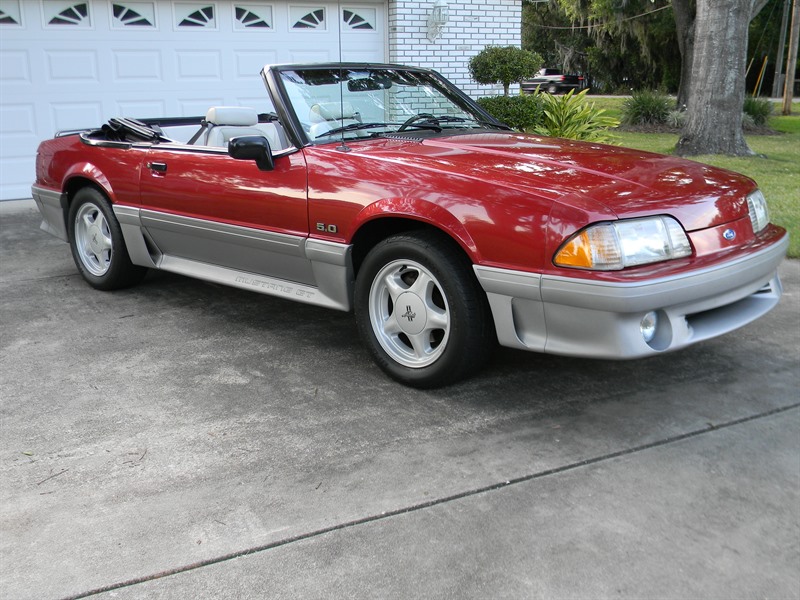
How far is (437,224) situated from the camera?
3.75 m

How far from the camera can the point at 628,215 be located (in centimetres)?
340

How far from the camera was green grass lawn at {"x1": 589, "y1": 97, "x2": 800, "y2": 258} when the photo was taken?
8.17 meters

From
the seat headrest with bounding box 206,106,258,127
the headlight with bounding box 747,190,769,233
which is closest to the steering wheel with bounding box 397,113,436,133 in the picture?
the seat headrest with bounding box 206,106,258,127

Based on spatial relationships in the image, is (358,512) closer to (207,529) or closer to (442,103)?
(207,529)

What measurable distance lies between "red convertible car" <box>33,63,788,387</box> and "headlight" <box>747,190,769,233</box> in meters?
0.01

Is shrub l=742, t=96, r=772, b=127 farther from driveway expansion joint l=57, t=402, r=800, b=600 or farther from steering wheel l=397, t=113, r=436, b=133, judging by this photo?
driveway expansion joint l=57, t=402, r=800, b=600

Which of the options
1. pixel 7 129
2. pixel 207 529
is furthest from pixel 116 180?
pixel 7 129

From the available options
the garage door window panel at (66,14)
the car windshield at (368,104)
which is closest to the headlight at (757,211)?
the car windshield at (368,104)

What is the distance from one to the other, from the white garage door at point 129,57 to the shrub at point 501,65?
6.84ft

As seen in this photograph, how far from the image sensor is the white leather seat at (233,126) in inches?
199

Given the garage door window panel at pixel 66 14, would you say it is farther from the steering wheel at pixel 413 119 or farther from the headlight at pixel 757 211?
the headlight at pixel 757 211

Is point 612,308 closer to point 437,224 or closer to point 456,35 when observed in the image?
point 437,224

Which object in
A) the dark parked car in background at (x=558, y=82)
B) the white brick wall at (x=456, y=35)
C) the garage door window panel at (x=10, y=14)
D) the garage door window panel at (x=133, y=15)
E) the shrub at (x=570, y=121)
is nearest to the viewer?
the garage door window panel at (x=10, y=14)

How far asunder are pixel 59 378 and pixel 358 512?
203 centimetres
